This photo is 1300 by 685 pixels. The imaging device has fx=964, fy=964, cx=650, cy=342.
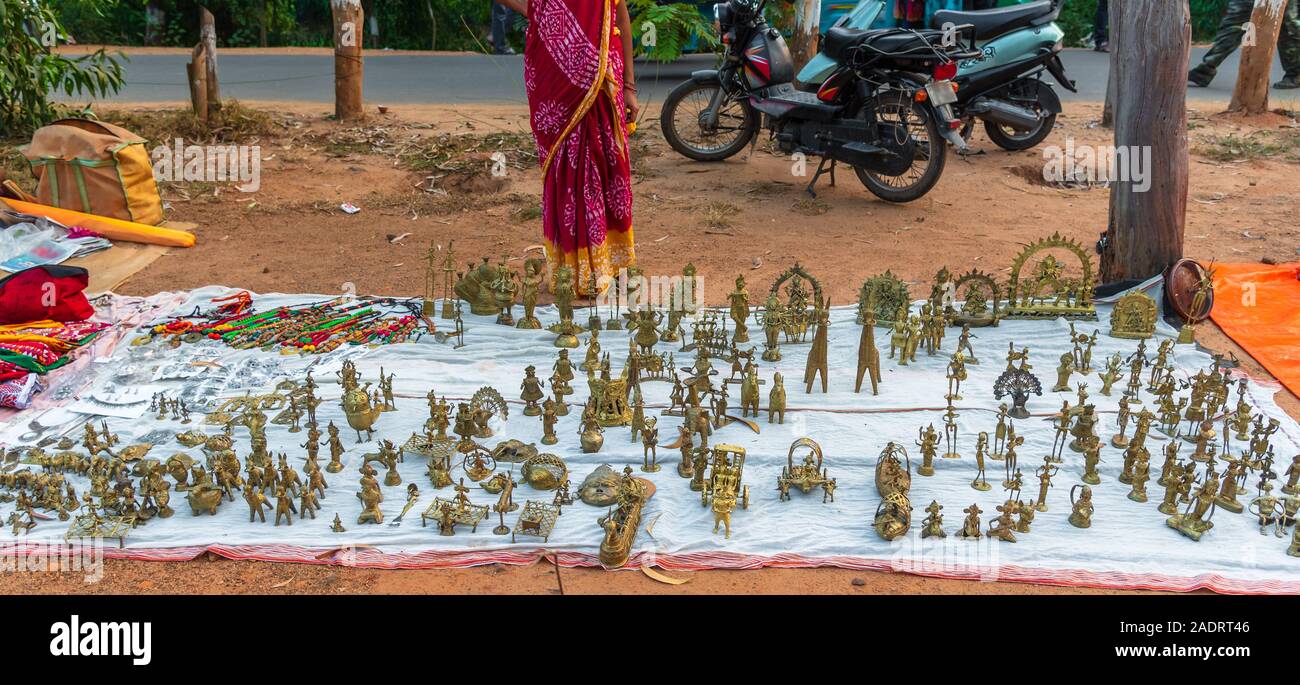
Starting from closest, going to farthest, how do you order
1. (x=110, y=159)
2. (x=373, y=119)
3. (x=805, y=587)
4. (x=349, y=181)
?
1. (x=805, y=587)
2. (x=110, y=159)
3. (x=349, y=181)
4. (x=373, y=119)

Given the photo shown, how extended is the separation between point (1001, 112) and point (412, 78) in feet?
25.0

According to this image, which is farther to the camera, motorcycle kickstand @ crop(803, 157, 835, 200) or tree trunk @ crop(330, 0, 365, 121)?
tree trunk @ crop(330, 0, 365, 121)

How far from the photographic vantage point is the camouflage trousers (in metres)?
10.3

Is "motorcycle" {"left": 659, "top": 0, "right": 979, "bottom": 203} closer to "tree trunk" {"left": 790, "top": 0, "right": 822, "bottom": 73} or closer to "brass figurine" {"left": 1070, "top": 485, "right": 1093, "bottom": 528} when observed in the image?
"tree trunk" {"left": 790, "top": 0, "right": 822, "bottom": 73}

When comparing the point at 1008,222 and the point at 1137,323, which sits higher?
the point at 1008,222

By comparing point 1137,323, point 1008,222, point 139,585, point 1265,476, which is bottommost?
point 139,585

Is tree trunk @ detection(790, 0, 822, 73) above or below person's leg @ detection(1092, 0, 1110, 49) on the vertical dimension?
below

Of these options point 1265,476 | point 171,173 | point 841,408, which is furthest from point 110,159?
point 1265,476

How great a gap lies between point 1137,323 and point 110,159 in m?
6.39

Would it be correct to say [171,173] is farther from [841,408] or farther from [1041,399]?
[1041,399]

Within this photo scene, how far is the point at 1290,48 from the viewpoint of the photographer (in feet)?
34.5

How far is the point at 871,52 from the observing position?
268 inches

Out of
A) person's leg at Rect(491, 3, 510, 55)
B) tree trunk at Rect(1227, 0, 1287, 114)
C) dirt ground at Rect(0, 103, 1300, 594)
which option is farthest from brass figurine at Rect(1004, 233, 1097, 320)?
person's leg at Rect(491, 3, 510, 55)

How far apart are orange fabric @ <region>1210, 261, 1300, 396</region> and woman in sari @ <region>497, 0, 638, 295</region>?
10.5 ft
